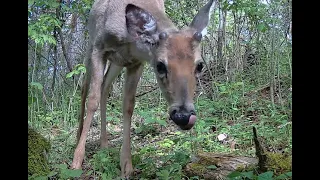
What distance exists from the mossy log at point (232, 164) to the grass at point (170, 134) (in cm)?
14

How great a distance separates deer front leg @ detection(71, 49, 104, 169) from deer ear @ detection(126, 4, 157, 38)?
66 cm

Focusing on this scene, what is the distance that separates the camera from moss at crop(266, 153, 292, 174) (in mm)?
3338

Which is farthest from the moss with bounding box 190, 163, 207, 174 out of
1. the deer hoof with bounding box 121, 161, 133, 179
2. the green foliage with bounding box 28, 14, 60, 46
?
the green foliage with bounding box 28, 14, 60, 46

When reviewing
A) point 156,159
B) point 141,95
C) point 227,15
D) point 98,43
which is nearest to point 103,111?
point 98,43

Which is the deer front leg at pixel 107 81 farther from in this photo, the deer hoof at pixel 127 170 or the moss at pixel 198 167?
the moss at pixel 198 167

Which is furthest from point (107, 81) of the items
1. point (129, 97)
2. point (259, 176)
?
point (259, 176)

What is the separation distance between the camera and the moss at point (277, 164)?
3338mm

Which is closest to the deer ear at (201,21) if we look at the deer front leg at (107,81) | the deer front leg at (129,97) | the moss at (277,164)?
the deer front leg at (129,97)

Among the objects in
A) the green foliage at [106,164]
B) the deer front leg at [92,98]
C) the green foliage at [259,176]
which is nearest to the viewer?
the green foliage at [259,176]

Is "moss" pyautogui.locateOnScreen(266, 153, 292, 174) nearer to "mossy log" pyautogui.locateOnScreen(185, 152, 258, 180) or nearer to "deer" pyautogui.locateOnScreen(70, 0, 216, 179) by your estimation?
"mossy log" pyautogui.locateOnScreen(185, 152, 258, 180)

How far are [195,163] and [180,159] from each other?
246mm

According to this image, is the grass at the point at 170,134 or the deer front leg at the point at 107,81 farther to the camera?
the deer front leg at the point at 107,81

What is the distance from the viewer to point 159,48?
13.6 ft

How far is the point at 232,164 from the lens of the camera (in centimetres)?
381
